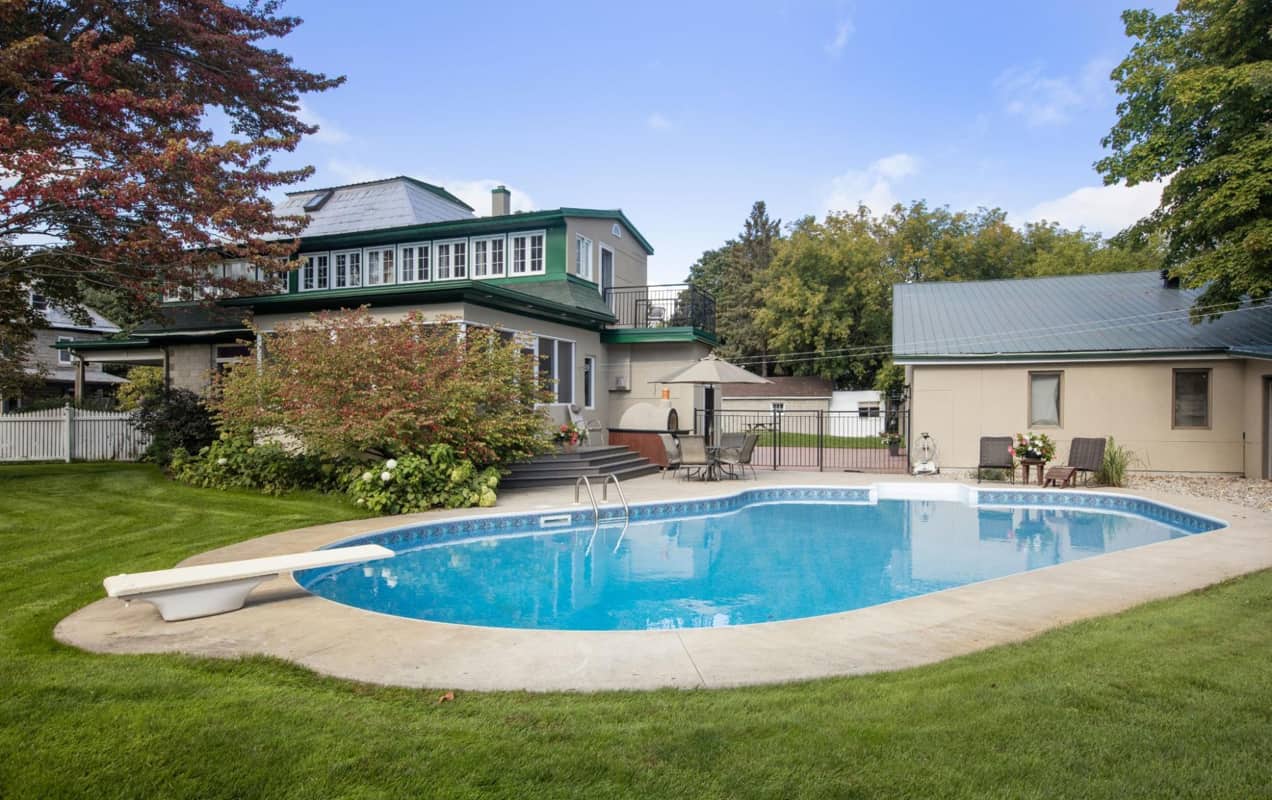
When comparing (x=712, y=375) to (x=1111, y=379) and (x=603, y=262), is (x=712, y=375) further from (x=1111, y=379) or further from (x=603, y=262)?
(x=1111, y=379)

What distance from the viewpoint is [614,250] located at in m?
20.5

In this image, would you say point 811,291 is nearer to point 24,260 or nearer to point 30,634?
point 24,260

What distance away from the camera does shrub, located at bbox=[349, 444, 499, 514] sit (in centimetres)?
1081

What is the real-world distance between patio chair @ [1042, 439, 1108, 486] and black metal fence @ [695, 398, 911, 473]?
3283 millimetres

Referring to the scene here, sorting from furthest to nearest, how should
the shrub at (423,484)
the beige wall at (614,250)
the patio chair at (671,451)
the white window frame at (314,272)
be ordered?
the white window frame at (314,272) → the beige wall at (614,250) → the patio chair at (671,451) → the shrub at (423,484)

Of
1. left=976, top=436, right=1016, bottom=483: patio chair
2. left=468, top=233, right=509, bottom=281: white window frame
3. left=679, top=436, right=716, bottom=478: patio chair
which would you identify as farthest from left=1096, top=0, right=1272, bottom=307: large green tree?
left=468, top=233, right=509, bottom=281: white window frame

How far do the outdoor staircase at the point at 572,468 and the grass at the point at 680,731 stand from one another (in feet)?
29.6

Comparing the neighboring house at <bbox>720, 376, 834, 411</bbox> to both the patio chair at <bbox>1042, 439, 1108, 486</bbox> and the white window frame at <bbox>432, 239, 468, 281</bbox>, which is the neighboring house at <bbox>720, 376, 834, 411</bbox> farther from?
the patio chair at <bbox>1042, 439, 1108, 486</bbox>

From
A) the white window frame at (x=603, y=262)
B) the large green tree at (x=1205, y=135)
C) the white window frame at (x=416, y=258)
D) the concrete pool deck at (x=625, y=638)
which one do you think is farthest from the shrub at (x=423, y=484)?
the large green tree at (x=1205, y=135)

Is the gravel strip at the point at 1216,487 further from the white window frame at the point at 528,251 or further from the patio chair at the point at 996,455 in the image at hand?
the white window frame at the point at 528,251

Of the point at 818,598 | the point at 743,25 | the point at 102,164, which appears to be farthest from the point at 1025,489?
the point at 102,164

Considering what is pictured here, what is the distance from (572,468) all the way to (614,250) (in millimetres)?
8323

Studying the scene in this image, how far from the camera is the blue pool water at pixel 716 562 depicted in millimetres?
7020

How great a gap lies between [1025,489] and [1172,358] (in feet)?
16.9
